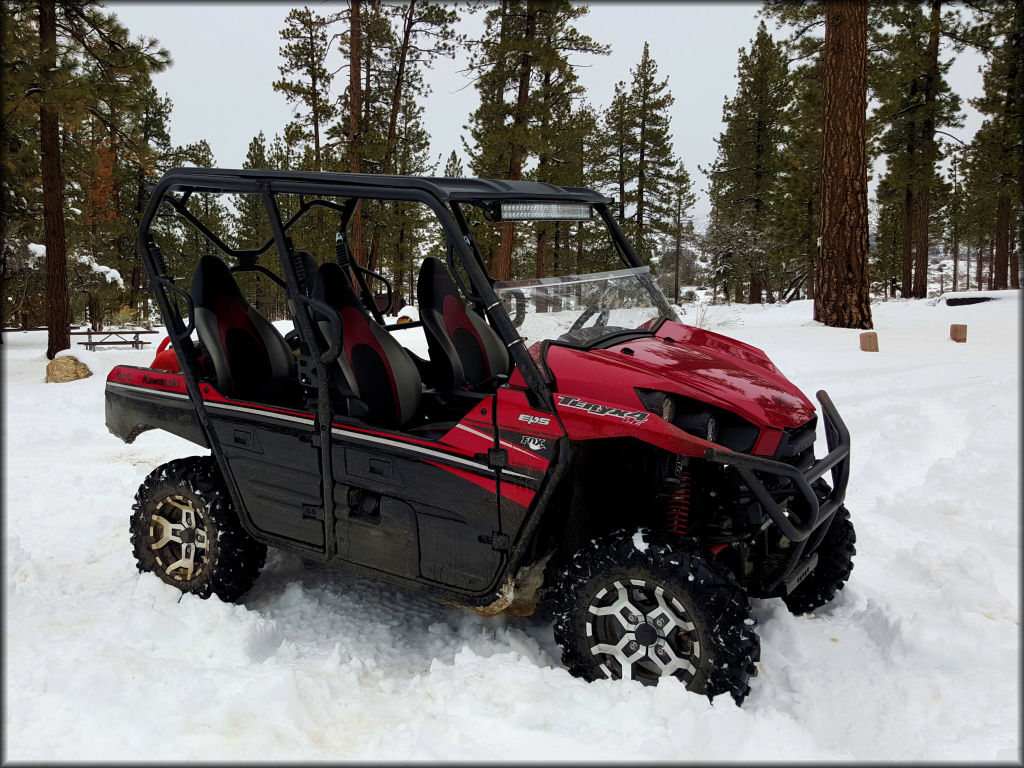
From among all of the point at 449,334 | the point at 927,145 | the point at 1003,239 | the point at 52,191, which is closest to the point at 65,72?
the point at 52,191

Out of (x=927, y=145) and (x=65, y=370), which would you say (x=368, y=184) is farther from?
(x=927, y=145)

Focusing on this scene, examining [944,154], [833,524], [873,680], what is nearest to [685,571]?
[873,680]

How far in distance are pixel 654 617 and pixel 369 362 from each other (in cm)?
172

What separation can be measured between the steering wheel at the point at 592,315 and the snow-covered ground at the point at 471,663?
1.45m

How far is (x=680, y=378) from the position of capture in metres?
2.90

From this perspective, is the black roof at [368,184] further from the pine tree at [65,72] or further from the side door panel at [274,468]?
the pine tree at [65,72]

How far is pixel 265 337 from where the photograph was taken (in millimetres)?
4043

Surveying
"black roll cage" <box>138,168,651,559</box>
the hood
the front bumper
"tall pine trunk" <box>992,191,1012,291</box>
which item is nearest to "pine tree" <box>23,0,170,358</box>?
"black roll cage" <box>138,168,651,559</box>

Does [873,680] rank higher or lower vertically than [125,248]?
lower

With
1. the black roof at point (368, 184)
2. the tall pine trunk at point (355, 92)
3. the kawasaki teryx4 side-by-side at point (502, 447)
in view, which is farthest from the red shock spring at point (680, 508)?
the tall pine trunk at point (355, 92)

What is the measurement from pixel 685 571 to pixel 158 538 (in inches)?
109

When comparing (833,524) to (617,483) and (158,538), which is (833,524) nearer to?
(617,483)

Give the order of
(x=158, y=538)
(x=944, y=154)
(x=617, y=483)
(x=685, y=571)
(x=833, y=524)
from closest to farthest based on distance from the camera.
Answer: (x=685, y=571) < (x=617, y=483) < (x=833, y=524) < (x=158, y=538) < (x=944, y=154)

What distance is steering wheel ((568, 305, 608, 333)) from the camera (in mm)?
3335
